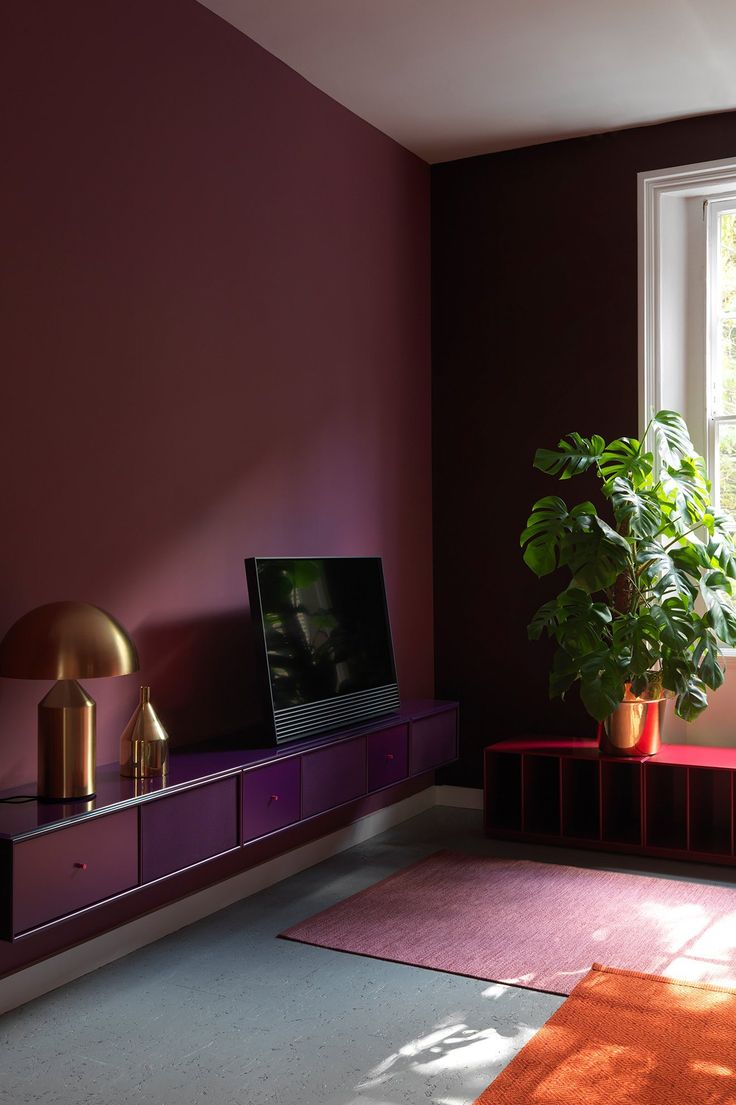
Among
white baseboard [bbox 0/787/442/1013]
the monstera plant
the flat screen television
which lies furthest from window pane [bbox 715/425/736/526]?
white baseboard [bbox 0/787/442/1013]

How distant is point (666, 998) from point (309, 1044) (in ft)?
3.01

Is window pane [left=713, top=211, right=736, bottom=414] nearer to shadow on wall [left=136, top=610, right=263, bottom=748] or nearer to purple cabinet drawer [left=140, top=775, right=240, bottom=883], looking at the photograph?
shadow on wall [left=136, top=610, right=263, bottom=748]

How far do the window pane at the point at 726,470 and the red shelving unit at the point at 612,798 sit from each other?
1037mm

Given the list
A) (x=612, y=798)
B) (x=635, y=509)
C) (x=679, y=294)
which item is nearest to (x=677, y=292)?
(x=679, y=294)

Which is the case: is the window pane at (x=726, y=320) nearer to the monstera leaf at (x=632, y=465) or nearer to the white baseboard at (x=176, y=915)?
the monstera leaf at (x=632, y=465)

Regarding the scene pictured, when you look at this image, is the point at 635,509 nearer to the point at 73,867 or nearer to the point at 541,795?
the point at 541,795

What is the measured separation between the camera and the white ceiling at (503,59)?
347 cm

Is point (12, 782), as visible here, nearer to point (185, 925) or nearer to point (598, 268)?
point (185, 925)

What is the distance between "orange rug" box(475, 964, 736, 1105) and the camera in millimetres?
2225

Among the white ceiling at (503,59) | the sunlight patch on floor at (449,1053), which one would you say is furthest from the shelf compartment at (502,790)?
the white ceiling at (503,59)

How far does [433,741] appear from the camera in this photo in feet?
13.7

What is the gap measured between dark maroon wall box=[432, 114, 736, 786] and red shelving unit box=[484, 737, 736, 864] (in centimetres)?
37

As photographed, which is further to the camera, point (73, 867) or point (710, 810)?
point (710, 810)

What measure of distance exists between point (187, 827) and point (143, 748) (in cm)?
24
